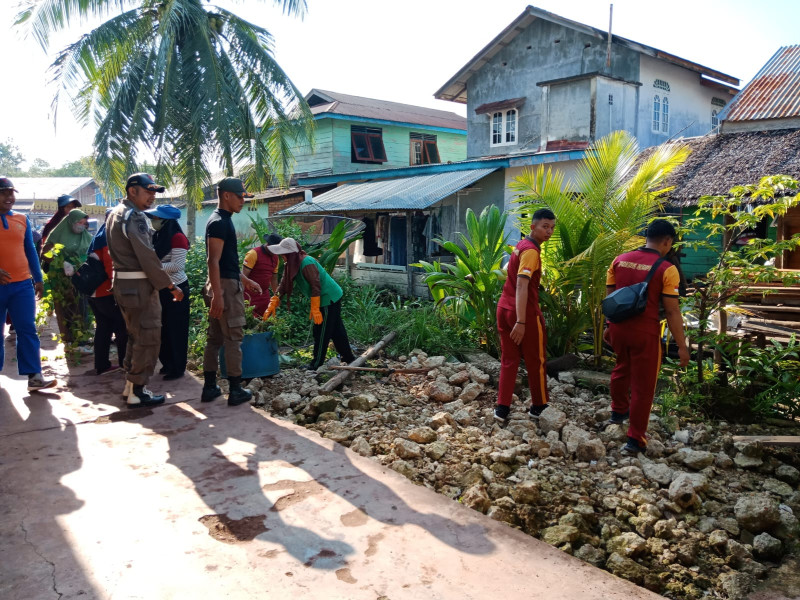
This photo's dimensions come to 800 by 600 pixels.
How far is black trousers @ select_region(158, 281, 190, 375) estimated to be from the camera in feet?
17.7

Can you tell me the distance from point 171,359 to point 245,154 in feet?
28.6

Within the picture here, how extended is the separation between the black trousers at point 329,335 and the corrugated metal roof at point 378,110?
14258 mm

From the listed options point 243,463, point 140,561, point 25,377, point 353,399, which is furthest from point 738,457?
point 25,377

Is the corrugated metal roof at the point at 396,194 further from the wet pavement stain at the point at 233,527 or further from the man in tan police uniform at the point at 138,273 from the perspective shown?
the wet pavement stain at the point at 233,527

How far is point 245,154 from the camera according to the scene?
43.5ft

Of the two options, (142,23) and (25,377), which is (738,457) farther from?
(142,23)

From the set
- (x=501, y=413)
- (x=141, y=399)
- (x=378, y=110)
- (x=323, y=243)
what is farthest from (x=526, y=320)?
(x=378, y=110)

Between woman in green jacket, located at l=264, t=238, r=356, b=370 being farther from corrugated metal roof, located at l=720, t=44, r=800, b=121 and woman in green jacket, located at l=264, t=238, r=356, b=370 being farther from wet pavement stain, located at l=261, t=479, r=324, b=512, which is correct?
corrugated metal roof, located at l=720, t=44, r=800, b=121

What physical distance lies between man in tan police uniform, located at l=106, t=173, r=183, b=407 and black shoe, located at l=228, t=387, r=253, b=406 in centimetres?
62

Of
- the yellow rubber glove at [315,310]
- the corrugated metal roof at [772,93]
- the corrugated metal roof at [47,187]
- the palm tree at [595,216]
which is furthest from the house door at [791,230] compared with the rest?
the corrugated metal roof at [47,187]

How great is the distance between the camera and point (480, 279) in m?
6.31

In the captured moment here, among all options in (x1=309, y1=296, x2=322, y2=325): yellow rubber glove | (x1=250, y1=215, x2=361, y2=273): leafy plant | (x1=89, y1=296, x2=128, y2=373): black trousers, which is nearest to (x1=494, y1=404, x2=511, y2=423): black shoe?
(x1=309, y1=296, x2=322, y2=325): yellow rubber glove

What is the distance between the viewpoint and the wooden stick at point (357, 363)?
16.9ft

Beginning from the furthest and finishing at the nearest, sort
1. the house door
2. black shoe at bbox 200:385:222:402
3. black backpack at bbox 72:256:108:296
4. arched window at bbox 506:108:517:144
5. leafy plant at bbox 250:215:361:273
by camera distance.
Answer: arched window at bbox 506:108:517:144, the house door, leafy plant at bbox 250:215:361:273, black backpack at bbox 72:256:108:296, black shoe at bbox 200:385:222:402
